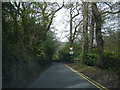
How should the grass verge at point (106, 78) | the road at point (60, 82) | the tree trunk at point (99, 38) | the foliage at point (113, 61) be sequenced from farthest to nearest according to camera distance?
the tree trunk at point (99, 38)
the foliage at point (113, 61)
the grass verge at point (106, 78)
the road at point (60, 82)

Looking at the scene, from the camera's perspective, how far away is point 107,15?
14.6 metres

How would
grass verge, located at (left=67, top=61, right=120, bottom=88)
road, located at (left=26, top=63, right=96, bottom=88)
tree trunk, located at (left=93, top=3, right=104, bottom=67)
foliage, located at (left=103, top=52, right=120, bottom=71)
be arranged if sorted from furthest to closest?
tree trunk, located at (left=93, top=3, right=104, bottom=67) < foliage, located at (left=103, top=52, right=120, bottom=71) < grass verge, located at (left=67, top=61, right=120, bottom=88) < road, located at (left=26, top=63, right=96, bottom=88)

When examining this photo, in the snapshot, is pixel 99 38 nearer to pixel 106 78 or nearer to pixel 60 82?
pixel 106 78

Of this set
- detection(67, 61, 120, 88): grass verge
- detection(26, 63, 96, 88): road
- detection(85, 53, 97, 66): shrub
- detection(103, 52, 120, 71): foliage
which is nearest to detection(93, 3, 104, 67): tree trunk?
detection(103, 52, 120, 71): foliage

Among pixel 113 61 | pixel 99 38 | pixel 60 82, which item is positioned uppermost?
pixel 99 38

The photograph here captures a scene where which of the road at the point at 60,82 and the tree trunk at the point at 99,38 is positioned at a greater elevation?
the tree trunk at the point at 99,38

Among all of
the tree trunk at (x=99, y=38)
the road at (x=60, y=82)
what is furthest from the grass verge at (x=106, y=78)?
the tree trunk at (x=99, y=38)

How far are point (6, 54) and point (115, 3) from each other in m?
10.1

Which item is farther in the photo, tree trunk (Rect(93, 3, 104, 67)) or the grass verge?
tree trunk (Rect(93, 3, 104, 67))

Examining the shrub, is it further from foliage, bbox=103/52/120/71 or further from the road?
the road

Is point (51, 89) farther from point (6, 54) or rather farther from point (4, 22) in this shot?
point (4, 22)

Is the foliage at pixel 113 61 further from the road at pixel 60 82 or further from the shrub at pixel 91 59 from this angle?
the shrub at pixel 91 59

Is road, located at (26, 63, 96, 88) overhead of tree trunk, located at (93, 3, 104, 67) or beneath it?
beneath

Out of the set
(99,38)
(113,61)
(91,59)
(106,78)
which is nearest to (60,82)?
(106,78)
